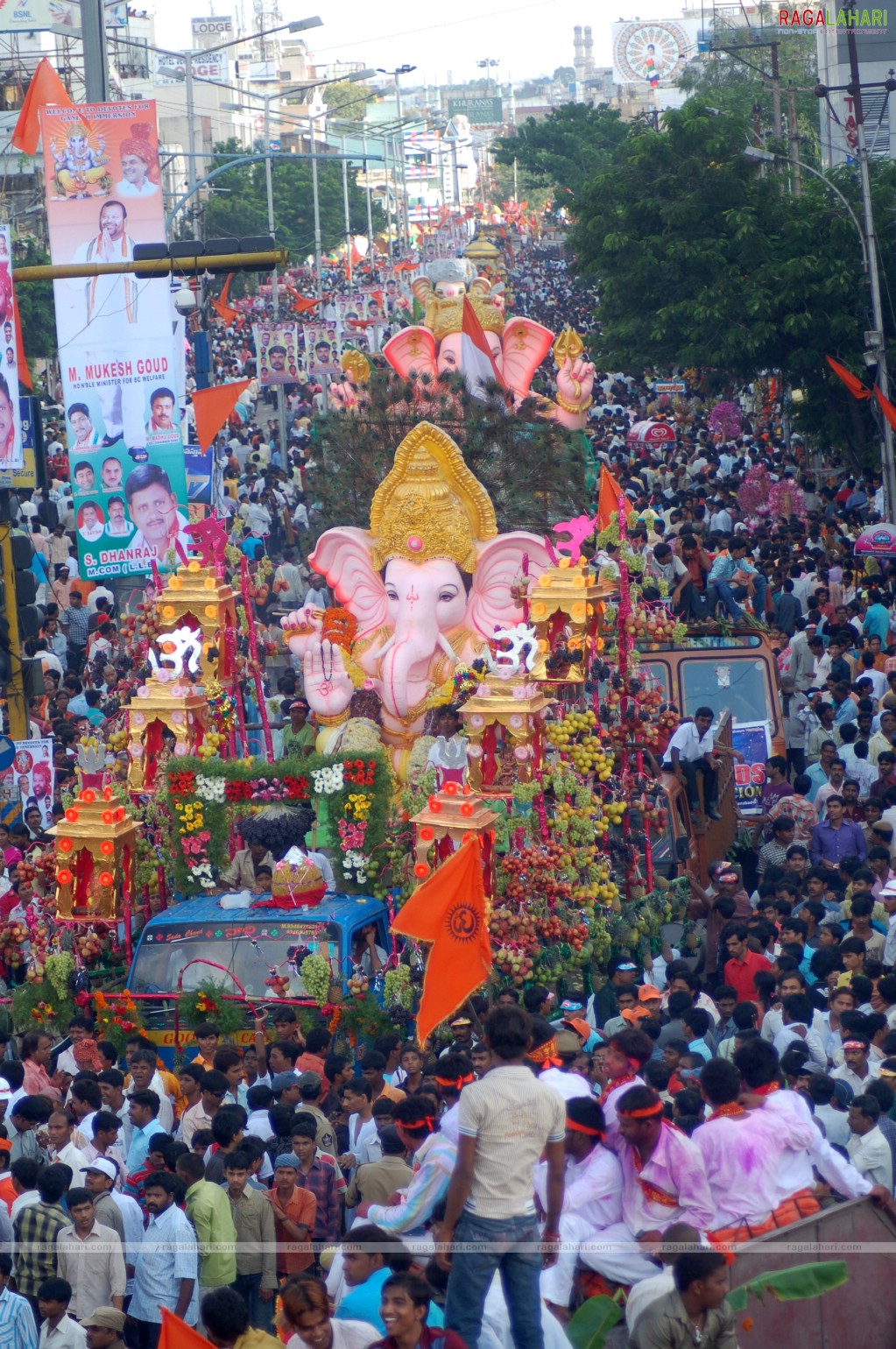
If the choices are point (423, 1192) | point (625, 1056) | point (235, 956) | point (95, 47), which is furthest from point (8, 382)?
point (423, 1192)

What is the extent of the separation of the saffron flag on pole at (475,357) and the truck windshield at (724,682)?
24.5 ft

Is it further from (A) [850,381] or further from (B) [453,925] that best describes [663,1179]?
(A) [850,381]

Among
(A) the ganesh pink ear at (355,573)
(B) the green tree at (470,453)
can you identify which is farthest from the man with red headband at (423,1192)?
(B) the green tree at (470,453)

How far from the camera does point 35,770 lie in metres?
14.1

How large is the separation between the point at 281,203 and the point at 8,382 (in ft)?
193

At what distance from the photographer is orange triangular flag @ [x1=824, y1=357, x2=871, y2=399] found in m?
24.9

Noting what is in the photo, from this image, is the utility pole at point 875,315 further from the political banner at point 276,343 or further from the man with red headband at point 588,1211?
the man with red headband at point 588,1211

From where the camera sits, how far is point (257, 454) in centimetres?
3369

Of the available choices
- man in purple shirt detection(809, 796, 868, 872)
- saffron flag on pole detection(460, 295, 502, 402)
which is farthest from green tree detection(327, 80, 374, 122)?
man in purple shirt detection(809, 796, 868, 872)

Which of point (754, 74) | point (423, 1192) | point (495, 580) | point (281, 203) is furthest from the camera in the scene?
point (754, 74)

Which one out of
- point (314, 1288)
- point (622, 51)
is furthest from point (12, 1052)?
point (622, 51)

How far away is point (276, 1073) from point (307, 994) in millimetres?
→ 1239

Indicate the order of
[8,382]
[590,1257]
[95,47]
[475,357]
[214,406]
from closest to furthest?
[590,1257] → [8,382] → [95,47] → [214,406] → [475,357]

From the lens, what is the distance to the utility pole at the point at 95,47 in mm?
18828
